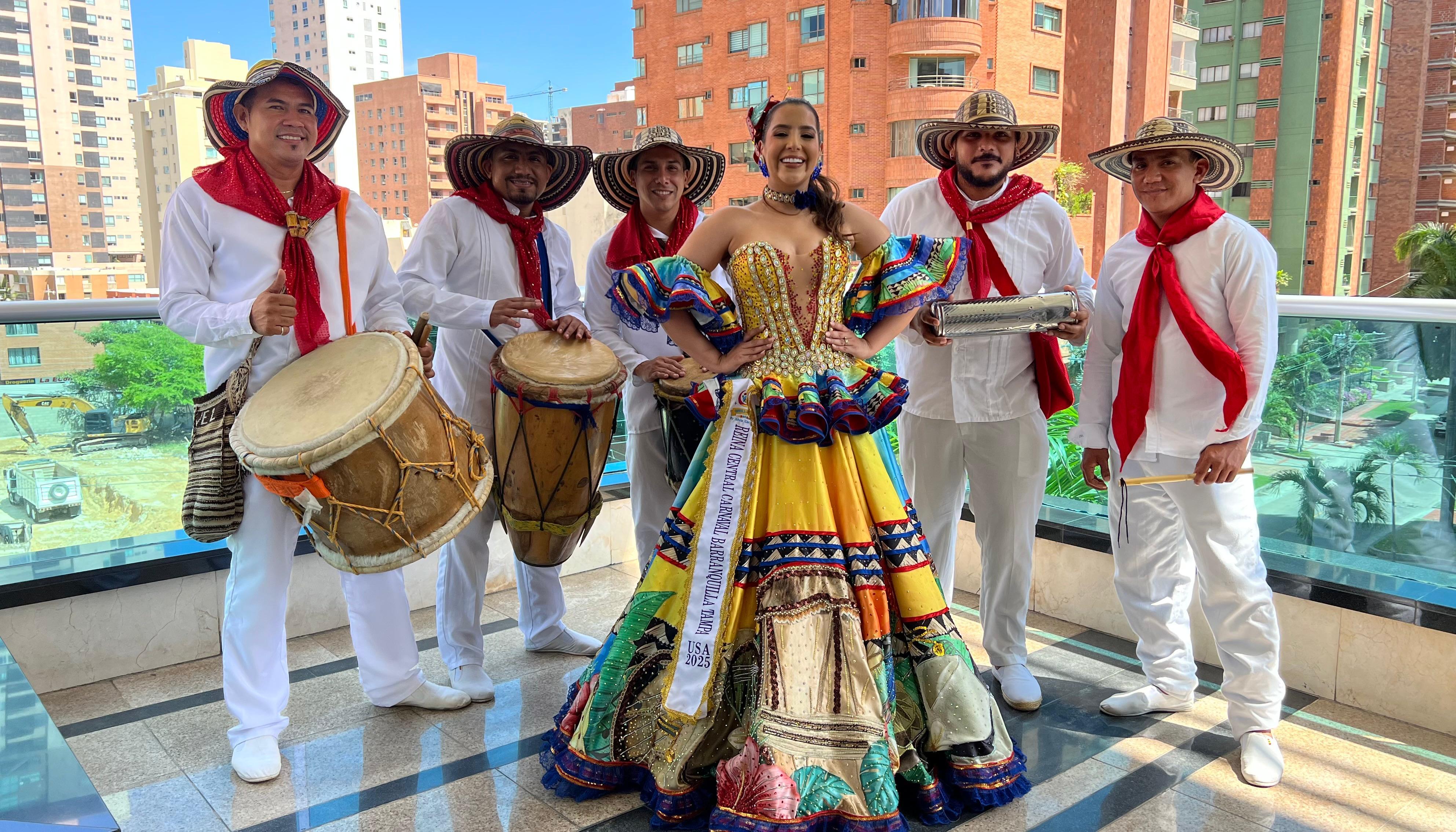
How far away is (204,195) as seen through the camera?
2830mm

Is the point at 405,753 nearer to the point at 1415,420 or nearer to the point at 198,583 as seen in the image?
the point at 198,583

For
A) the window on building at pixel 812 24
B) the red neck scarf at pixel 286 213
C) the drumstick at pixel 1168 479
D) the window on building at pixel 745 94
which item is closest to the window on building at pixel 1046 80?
the window on building at pixel 812 24

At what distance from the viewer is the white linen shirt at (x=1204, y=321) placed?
282 centimetres

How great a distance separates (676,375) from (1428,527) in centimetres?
240

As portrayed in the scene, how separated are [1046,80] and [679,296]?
41237 millimetres

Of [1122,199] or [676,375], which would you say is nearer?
[676,375]

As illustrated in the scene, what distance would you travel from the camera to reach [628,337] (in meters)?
3.61

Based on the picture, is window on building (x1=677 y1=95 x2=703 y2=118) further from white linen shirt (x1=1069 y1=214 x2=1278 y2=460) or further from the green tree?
white linen shirt (x1=1069 y1=214 x2=1278 y2=460)

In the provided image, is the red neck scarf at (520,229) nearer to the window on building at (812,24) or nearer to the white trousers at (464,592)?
the white trousers at (464,592)

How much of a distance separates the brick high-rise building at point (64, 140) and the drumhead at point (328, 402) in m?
64.4

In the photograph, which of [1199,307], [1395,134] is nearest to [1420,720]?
[1199,307]

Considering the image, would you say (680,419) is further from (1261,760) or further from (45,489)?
(45,489)

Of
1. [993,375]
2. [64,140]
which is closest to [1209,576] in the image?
[993,375]

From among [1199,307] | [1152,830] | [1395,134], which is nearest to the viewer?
[1152,830]
